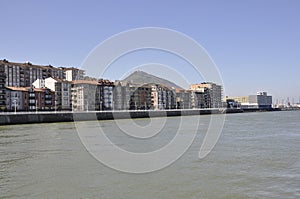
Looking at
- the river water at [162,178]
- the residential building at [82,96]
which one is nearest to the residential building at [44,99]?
the residential building at [82,96]

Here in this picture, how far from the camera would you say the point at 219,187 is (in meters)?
8.16

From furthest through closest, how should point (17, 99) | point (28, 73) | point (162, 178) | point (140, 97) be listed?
1. point (140, 97)
2. point (28, 73)
3. point (17, 99)
4. point (162, 178)

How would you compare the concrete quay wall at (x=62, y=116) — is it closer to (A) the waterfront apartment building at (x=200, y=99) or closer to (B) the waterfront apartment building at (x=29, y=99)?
(B) the waterfront apartment building at (x=29, y=99)

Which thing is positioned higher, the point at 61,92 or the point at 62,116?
the point at 61,92

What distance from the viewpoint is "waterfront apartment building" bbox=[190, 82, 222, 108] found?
5699 inches

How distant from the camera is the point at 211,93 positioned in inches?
5896

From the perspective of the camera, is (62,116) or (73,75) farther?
(73,75)

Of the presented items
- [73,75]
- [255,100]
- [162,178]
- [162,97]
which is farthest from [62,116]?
[255,100]

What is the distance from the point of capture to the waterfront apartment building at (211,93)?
145 meters

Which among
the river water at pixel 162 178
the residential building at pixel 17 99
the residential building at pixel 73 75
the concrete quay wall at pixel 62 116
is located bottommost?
the river water at pixel 162 178

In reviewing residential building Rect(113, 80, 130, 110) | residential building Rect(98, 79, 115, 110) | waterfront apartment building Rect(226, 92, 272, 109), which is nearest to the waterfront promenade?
residential building Rect(98, 79, 115, 110)

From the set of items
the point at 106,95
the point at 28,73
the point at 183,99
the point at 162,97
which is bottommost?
the point at 183,99

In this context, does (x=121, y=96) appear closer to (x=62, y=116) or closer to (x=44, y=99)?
(x=44, y=99)

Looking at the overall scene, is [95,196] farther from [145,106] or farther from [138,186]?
[145,106]
